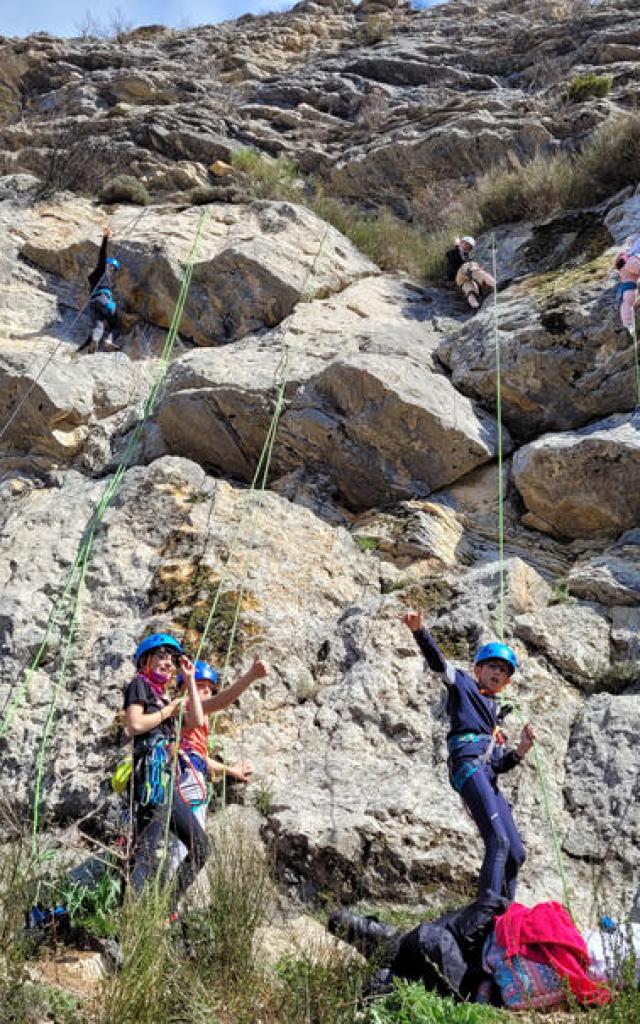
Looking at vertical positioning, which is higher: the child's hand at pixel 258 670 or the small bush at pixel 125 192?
the small bush at pixel 125 192

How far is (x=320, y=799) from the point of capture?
496 centimetres

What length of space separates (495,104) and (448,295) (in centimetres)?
631

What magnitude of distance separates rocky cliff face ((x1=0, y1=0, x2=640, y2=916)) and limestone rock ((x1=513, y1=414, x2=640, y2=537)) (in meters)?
0.02

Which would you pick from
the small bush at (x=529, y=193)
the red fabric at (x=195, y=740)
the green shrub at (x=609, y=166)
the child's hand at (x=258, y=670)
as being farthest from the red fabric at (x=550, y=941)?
the small bush at (x=529, y=193)

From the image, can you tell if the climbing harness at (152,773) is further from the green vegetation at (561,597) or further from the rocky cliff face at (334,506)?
the green vegetation at (561,597)

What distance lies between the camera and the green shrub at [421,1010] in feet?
10.1

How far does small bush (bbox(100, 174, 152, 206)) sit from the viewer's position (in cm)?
1290

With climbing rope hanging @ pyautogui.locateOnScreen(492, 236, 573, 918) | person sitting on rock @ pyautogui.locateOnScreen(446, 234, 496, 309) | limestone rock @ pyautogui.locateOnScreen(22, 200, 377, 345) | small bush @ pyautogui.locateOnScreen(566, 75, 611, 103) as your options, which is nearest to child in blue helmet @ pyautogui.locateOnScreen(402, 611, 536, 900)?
climbing rope hanging @ pyautogui.locateOnScreen(492, 236, 573, 918)

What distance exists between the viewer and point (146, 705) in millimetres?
4160

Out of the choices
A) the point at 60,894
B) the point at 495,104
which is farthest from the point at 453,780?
the point at 495,104

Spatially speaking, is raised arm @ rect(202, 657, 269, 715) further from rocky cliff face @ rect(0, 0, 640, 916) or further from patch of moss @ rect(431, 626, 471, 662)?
patch of moss @ rect(431, 626, 471, 662)

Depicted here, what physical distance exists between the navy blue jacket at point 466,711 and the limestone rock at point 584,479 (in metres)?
3.25

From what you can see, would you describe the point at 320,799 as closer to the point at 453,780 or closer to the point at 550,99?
the point at 453,780

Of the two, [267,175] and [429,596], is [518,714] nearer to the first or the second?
[429,596]
